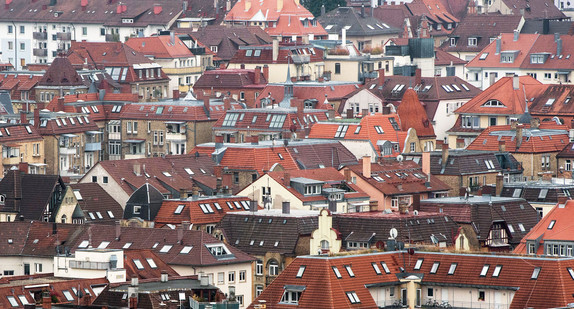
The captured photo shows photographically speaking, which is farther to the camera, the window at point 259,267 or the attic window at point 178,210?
the attic window at point 178,210

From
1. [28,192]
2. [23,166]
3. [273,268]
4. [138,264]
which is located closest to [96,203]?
[28,192]

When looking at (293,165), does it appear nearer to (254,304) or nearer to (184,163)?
(184,163)

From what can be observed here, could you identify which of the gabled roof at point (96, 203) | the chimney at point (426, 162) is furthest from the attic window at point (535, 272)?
the chimney at point (426, 162)

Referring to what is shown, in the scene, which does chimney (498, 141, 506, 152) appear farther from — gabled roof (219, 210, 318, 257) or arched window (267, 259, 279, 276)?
arched window (267, 259, 279, 276)

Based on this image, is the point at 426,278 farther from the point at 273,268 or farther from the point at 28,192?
the point at 28,192

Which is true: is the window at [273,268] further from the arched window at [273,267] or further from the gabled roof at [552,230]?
the gabled roof at [552,230]

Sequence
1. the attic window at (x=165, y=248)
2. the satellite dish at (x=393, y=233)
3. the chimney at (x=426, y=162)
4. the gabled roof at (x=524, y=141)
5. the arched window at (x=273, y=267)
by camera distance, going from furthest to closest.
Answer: the gabled roof at (x=524, y=141)
the chimney at (x=426, y=162)
the arched window at (x=273, y=267)
the attic window at (x=165, y=248)
the satellite dish at (x=393, y=233)
